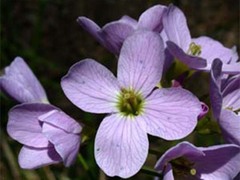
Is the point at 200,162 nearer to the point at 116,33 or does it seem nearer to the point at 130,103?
the point at 130,103

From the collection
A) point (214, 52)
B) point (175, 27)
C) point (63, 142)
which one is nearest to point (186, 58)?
point (175, 27)

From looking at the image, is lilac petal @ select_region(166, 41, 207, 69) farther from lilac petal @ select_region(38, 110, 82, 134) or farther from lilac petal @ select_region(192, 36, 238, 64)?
lilac petal @ select_region(38, 110, 82, 134)

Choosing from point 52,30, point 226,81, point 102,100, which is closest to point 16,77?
point 102,100

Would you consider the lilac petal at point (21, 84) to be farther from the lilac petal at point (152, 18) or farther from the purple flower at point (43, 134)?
the lilac petal at point (152, 18)

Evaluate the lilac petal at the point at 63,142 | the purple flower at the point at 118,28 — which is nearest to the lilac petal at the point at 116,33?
the purple flower at the point at 118,28

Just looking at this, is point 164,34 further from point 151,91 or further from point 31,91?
point 31,91

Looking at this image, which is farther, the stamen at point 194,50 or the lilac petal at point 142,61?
the stamen at point 194,50
